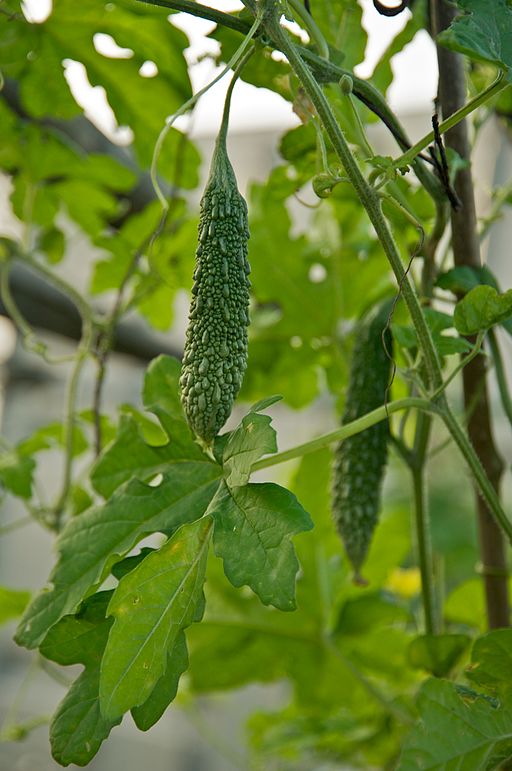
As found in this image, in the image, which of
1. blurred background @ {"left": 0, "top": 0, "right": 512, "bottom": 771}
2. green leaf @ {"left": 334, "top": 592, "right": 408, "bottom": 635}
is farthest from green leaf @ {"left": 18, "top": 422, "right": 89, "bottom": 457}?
blurred background @ {"left": 0, "top": 0, "right": 512, "bottom": 771}

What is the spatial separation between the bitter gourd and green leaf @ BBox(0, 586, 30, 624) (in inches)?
19.7

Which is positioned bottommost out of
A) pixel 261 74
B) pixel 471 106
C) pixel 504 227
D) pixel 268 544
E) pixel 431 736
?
pixel 431 736

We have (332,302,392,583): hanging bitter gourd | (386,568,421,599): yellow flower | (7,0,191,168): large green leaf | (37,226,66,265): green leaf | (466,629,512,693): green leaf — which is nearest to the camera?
(466,629,512,693): green leaf

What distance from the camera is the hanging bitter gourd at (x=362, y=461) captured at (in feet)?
2.06

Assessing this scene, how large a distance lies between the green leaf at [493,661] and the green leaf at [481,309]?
0.19m

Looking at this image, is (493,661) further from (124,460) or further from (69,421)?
(69,421)

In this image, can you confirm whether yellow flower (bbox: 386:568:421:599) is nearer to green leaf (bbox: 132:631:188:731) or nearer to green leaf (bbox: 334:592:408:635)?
green leaf (bbox: 334:592:408:635)

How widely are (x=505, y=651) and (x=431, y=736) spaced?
8cm

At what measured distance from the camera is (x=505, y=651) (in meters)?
0.53

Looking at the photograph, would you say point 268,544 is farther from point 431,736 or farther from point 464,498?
point 464,498

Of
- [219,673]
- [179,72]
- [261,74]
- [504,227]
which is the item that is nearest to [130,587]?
[261,74]

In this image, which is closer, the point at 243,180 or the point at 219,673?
the point at 219,673

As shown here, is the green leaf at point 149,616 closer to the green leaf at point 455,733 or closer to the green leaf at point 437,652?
the green leaf at point 455,733

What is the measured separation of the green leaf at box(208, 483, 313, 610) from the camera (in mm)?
407
